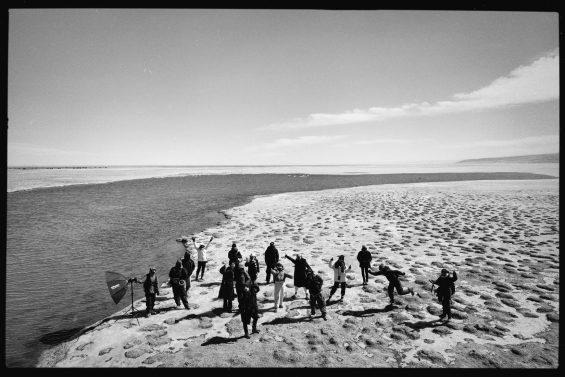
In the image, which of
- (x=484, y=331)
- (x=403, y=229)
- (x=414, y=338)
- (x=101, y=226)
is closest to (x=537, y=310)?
(x=484, y=331)

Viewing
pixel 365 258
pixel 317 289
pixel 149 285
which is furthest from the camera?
pixel 365 258

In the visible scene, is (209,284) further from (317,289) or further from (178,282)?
(317,289)

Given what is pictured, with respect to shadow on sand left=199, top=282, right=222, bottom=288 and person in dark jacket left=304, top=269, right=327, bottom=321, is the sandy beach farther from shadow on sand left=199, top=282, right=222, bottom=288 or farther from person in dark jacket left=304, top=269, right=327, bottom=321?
person in dark jacket left=304, top=269, right=327, bottom=321

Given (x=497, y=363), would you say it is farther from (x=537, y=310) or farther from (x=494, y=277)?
(x=494, y=277)

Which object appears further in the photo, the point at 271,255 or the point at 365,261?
the point at 271,255

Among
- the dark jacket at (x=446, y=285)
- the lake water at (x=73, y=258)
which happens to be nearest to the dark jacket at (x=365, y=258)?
the dark jacket at (x=446, y=285)

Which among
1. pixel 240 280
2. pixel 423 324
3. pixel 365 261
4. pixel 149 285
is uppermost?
pixel 240 280

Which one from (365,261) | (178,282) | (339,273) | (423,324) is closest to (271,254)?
(339,273)

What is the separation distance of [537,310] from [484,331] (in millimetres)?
2909

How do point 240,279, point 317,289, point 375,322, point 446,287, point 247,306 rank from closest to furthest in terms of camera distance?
1. point 247,306
2. point 446,287
3. point 375,322
4. point 317,289
5. point 240,279

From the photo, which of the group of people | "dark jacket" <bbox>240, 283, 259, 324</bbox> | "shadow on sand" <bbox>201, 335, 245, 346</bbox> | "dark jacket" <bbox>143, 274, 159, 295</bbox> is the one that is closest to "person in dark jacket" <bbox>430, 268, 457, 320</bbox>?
the group of people

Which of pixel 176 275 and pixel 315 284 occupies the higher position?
pixel 176 275

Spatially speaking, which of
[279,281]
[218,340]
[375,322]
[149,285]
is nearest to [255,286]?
[279,281]

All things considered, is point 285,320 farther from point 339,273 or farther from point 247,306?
point 339,273
